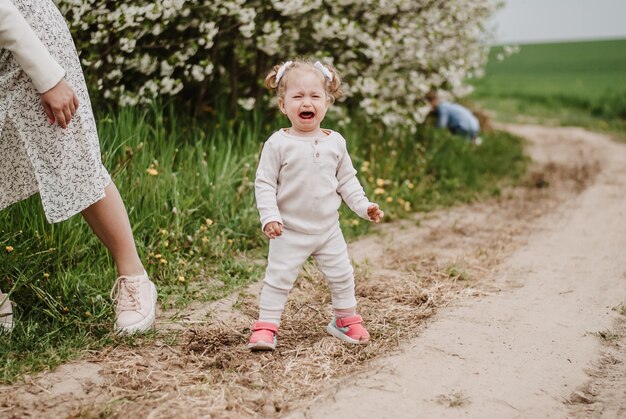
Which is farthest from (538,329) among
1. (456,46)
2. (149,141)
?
(456,46)

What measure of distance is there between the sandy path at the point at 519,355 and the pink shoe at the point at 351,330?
8.2 inches

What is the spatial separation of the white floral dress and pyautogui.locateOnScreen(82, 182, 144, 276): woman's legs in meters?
0.09

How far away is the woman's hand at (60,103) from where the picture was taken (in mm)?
2775

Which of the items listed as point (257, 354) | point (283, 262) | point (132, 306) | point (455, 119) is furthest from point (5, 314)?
point (455, 119)

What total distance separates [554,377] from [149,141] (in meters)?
3.16

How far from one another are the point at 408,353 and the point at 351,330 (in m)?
0.29

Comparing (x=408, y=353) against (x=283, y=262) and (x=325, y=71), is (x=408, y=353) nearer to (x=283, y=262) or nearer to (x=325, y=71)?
(x=283, y=262)

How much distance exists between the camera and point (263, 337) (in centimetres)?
303

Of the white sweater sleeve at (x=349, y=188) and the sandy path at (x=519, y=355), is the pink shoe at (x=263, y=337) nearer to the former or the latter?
the sandy path at (x=519, y=355)

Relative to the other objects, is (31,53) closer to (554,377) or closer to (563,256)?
(554,377)

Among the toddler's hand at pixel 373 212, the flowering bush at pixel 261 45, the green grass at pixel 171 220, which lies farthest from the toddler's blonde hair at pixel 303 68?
the flowering bush at pixel 261 45

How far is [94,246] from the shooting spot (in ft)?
12.6

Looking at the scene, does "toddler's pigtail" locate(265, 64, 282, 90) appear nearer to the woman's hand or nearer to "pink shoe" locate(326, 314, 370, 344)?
the woman's hand

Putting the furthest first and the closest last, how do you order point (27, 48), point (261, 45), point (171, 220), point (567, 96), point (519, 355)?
1. point (567, 96)
2. point (261, 45)
3. point (171, 220)
4. point (519, 355)
5. point (27, 48)
